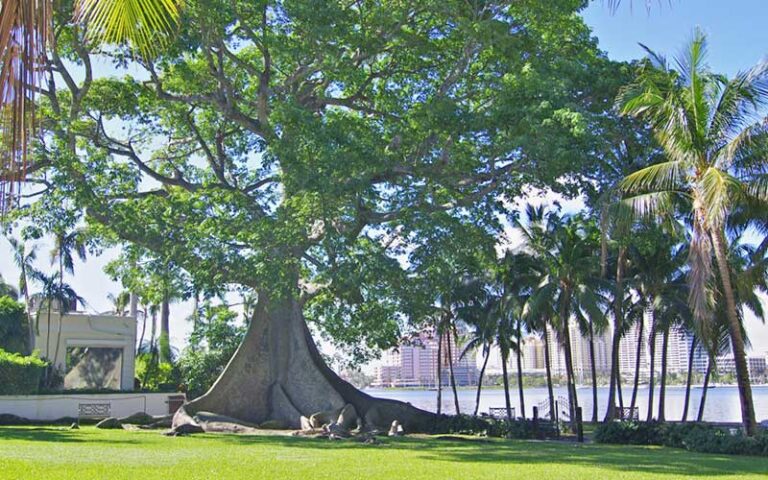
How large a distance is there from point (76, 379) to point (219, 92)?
18.7 m

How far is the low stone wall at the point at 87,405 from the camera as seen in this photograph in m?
27.6

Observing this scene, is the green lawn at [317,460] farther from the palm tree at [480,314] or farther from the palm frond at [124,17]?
the palm tree at [480,314]

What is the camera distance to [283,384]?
25891 mm

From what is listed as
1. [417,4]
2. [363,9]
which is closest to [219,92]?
[363,9]

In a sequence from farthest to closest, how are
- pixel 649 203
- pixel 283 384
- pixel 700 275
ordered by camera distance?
pixel 283 384 → pixel 649 203 → pixel 700 275

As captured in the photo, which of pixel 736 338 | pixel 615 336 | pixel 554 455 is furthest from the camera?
pixel 615 336

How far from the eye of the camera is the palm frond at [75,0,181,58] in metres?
4.67

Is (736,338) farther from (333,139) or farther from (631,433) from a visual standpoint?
(333,139)

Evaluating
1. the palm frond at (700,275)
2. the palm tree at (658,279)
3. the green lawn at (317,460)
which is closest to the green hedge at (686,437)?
the green lawn at (317,460)

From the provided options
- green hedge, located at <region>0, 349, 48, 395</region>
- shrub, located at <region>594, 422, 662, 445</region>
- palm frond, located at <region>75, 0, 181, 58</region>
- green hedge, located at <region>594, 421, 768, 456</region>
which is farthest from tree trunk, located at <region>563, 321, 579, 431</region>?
palm frond, located at <region>75, 0, 181, 58</region>

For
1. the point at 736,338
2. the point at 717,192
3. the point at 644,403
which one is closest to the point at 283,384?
the point at 736,338

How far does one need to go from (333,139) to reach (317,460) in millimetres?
8789

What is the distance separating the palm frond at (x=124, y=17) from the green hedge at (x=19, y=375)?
26.8m

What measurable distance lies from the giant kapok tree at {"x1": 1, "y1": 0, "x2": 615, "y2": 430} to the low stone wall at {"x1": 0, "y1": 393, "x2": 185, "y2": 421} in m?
6.81
